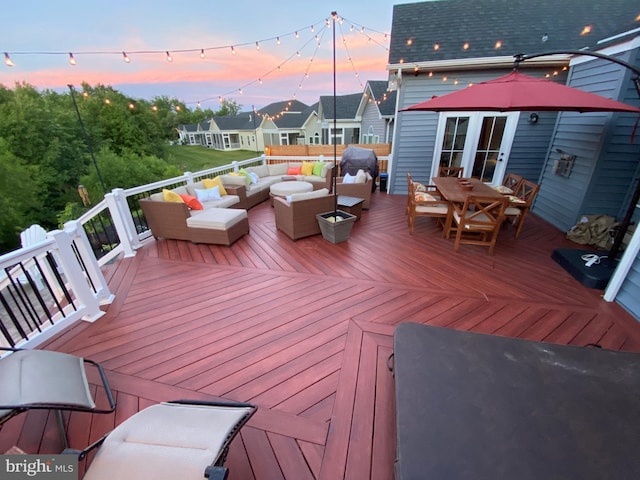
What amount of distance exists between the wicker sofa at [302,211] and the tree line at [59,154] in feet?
25.8

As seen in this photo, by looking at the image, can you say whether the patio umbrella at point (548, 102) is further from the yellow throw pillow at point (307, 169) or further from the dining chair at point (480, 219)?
the yellow throw pillow at point (307, 169)

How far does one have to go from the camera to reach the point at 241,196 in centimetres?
495

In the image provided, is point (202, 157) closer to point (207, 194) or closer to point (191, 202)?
point (207, 194)

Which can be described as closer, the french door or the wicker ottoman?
the wicker ottoman

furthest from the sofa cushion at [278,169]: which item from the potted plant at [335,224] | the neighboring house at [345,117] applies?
the neighboring house at [345,117]

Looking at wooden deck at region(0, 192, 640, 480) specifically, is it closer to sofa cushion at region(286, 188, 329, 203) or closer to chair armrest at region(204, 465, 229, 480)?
chair armrest at region(204, 465, 229, 480)

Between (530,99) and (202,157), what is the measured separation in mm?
29628

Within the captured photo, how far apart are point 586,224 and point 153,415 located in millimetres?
5280

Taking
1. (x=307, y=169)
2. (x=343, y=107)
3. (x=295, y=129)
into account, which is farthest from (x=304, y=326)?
(x=295, y=129)

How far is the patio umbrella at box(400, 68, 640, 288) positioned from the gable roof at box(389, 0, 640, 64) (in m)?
2.69

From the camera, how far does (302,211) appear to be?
144 inches

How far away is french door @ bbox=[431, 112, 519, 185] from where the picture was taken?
503 centimetres

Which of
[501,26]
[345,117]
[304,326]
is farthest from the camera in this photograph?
[345,117]

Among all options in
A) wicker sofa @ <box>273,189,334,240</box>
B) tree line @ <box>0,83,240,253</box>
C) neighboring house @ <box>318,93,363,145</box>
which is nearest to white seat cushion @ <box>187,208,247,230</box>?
wicker sofa @ <box>273,189,334,240</box>
